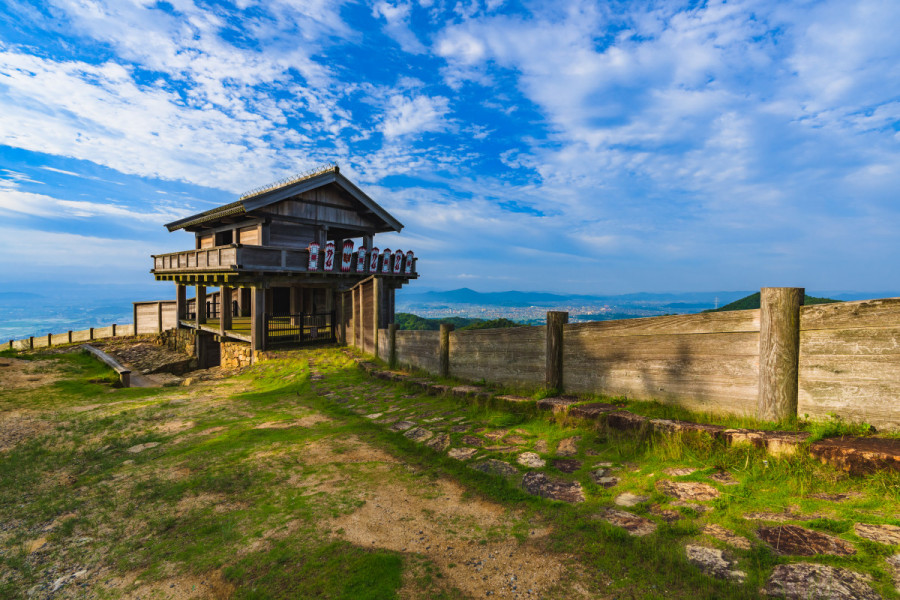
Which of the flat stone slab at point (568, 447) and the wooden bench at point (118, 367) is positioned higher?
the flat stone slab at point (568, 447)

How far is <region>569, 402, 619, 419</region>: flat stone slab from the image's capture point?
5145mm

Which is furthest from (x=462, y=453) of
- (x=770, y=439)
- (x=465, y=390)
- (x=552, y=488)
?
(x=770, y=439)

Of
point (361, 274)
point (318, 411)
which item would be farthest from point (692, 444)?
point (361, 274)

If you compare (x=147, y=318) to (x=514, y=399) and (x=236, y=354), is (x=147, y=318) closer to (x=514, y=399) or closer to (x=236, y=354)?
(x=236, y=354)

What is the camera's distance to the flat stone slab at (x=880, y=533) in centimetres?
247

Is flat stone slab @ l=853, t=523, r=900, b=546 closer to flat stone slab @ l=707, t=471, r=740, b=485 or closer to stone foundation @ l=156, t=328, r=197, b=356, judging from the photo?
flat stone slab @ l=707, t=471, r=740, b=485

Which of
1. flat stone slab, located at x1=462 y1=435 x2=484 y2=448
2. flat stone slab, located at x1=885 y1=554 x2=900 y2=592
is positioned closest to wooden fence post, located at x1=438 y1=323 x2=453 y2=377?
flat stone slab, located at x1=462 y1=435 x2=484 y2=448

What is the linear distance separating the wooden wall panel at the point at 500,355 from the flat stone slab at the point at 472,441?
1.91m

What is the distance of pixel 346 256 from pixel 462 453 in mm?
15856

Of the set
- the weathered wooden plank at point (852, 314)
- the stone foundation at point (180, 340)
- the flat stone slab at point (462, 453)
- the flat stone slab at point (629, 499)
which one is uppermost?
the weathered wooden plank at point (852, 314)

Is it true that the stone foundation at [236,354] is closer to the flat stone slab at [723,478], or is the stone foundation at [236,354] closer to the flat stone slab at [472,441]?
the flat stone slab at [472,441]

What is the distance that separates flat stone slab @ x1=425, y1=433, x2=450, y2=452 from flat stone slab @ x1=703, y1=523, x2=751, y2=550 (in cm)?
323

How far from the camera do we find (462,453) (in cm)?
516

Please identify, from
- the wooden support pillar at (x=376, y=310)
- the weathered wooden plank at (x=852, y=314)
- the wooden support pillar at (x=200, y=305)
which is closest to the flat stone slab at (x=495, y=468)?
the weathered wooden plank at (x=852, y=314)
